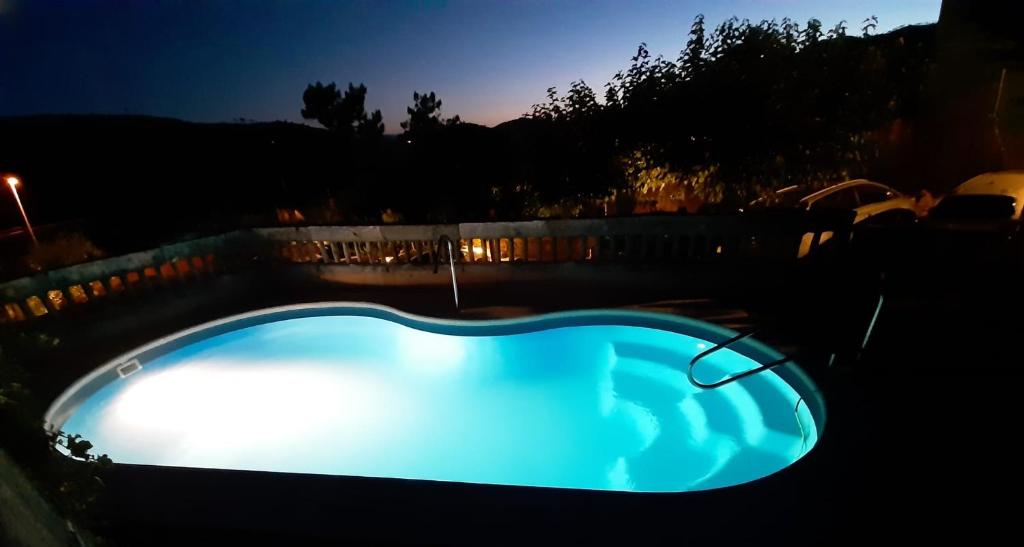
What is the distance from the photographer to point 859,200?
336 inches

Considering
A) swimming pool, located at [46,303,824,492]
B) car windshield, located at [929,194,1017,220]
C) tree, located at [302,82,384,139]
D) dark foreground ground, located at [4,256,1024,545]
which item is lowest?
swimming pool, located at [46,303,824,492]

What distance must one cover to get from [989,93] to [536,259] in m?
14.9

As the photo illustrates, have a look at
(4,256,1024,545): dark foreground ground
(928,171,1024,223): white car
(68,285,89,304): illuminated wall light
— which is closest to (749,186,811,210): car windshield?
(928,171,1024,223): white car

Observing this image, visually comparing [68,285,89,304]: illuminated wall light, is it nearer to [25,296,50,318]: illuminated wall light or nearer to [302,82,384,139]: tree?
[25,296,50,318]: illuminated wall light

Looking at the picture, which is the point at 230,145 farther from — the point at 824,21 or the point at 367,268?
the point at 824,21

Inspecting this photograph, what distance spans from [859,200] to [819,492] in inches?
328

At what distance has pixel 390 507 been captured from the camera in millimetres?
2445

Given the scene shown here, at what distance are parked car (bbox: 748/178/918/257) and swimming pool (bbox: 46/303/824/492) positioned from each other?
15.4 feet

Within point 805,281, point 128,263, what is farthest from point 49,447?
point 805,281

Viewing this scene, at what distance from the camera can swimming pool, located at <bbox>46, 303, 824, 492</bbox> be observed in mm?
4551

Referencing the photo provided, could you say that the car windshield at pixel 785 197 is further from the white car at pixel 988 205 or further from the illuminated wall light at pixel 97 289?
the illuminated wall light at pixel 97 289

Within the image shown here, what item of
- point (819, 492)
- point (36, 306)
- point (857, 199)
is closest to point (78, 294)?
point (36, 306)

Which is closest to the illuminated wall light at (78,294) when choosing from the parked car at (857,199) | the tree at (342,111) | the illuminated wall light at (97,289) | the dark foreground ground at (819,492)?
the illuminated wall light at (97,289)

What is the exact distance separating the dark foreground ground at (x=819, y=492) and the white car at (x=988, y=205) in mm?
4284
